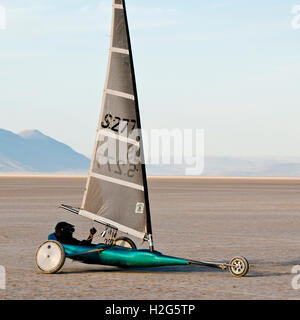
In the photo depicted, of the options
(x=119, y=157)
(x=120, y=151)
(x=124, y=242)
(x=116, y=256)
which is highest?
(x=120, y=151)

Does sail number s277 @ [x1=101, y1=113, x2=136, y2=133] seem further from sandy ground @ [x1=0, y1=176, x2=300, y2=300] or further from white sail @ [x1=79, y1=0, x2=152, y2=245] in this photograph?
sandy ground @ [x1=0, y1=176, x2=300, y2=300]

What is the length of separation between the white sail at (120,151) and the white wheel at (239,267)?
72.0 inches

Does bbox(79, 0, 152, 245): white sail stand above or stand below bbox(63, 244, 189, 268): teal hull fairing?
above

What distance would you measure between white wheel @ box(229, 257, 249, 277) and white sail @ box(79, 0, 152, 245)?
1830 mm

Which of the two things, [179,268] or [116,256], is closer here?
[116,256]

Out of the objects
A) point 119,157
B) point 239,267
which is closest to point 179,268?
point 239,267

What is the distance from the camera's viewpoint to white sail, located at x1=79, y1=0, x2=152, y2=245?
1530cm

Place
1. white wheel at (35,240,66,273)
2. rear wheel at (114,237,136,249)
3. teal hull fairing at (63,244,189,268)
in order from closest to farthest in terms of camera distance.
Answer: white wheel at (35,240,66,273), teal hull fairing at (63,244,189,268), rear wheel at (114,237,136,249)

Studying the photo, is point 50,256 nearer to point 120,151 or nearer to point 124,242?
point 124,242

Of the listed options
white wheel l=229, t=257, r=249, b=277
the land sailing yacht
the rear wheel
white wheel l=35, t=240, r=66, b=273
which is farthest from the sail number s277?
white wheel l=229, t=257, r=249, b=277

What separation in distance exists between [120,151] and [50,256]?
2.60m

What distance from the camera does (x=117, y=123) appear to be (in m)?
15.3

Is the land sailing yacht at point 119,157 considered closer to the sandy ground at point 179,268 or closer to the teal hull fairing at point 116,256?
the teal hull fairing at point 116,256
